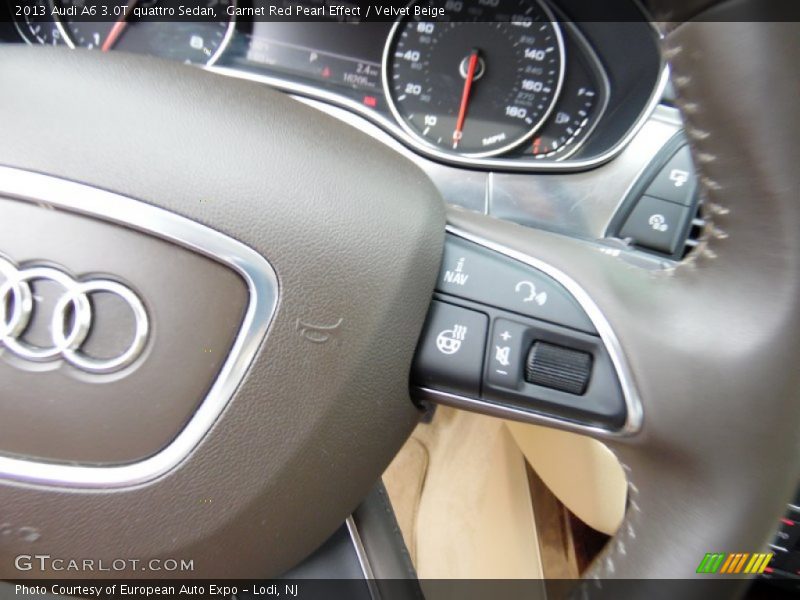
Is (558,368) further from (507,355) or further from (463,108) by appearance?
(463,108)

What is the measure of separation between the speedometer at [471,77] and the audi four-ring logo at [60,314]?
0.55 metres

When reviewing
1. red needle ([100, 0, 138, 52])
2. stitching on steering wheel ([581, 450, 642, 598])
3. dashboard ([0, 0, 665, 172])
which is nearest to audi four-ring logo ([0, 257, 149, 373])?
stitching on steering wheel ([581, 450, 642, 598])

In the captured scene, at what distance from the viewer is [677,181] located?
2.68ft

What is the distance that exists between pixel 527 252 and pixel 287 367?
21 centimetres

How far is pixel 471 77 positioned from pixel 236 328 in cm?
61

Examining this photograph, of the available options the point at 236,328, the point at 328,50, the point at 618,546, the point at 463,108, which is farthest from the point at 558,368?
the point at 328,50

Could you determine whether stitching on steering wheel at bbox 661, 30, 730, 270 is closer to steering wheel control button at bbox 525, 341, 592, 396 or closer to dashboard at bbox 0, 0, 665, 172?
steering wheel control button at bbox 525, 341, 592, 396

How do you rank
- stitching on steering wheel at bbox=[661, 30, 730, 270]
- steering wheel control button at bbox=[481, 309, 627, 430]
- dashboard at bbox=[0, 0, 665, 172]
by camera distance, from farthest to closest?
1. dashboard at bbox=[0, 0, 665, 172]
2. steering wheel control button at bbox=[481, 309, 627, 430]
3. stitching on steering wheel at bbox=[661, 30, 730, 270]

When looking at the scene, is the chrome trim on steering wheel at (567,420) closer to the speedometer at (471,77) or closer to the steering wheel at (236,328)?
the steering wheel at (236,328)

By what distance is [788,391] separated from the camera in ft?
1.46

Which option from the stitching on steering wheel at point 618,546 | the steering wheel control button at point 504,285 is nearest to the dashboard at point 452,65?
the steering wheel control button at point 504,285

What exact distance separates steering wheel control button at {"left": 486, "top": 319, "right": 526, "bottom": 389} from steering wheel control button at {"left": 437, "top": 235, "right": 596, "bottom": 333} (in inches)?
0.6

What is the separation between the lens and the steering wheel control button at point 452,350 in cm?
55

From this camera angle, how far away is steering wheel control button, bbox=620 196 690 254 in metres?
0.81
